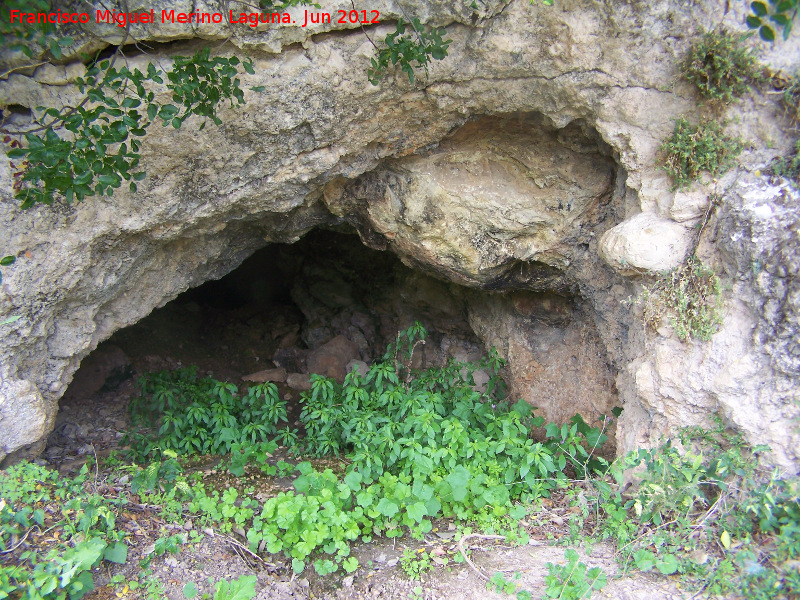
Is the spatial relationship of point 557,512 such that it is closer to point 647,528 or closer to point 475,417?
point 647,528

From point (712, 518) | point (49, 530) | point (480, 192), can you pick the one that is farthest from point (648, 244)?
point (49, 530)

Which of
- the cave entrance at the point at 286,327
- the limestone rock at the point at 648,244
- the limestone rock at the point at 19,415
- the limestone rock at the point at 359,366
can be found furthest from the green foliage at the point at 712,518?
the limestone rock at the point at 359,366

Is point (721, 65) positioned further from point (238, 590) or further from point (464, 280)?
point (238, 590)

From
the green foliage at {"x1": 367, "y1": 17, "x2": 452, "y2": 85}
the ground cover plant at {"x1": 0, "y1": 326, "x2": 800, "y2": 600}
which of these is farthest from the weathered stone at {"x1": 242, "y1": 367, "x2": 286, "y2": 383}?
the green foliage at {"x1": 367, "y1": 17, "x2": 452, "y2": 85}

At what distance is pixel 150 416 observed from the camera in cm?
493

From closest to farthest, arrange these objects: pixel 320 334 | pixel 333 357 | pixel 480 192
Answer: pixel 480 192
pixel 333 357
pixel 320 334

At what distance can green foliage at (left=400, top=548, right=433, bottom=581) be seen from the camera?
2631mm

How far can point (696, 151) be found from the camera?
9.04 ft

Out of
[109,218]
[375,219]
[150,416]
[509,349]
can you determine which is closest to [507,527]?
[509,349]

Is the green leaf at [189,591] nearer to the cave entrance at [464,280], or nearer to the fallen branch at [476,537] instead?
the fallen branch at [476,537]

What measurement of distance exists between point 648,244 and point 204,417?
12.0 feet

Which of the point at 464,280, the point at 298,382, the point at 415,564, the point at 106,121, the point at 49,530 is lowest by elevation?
the point at 298,382

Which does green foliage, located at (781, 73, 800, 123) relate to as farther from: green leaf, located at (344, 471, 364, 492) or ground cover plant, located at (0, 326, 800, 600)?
green leaf, located at (344, 471, 364, 492)

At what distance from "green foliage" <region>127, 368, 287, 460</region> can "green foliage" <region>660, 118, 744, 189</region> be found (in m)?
3.30
